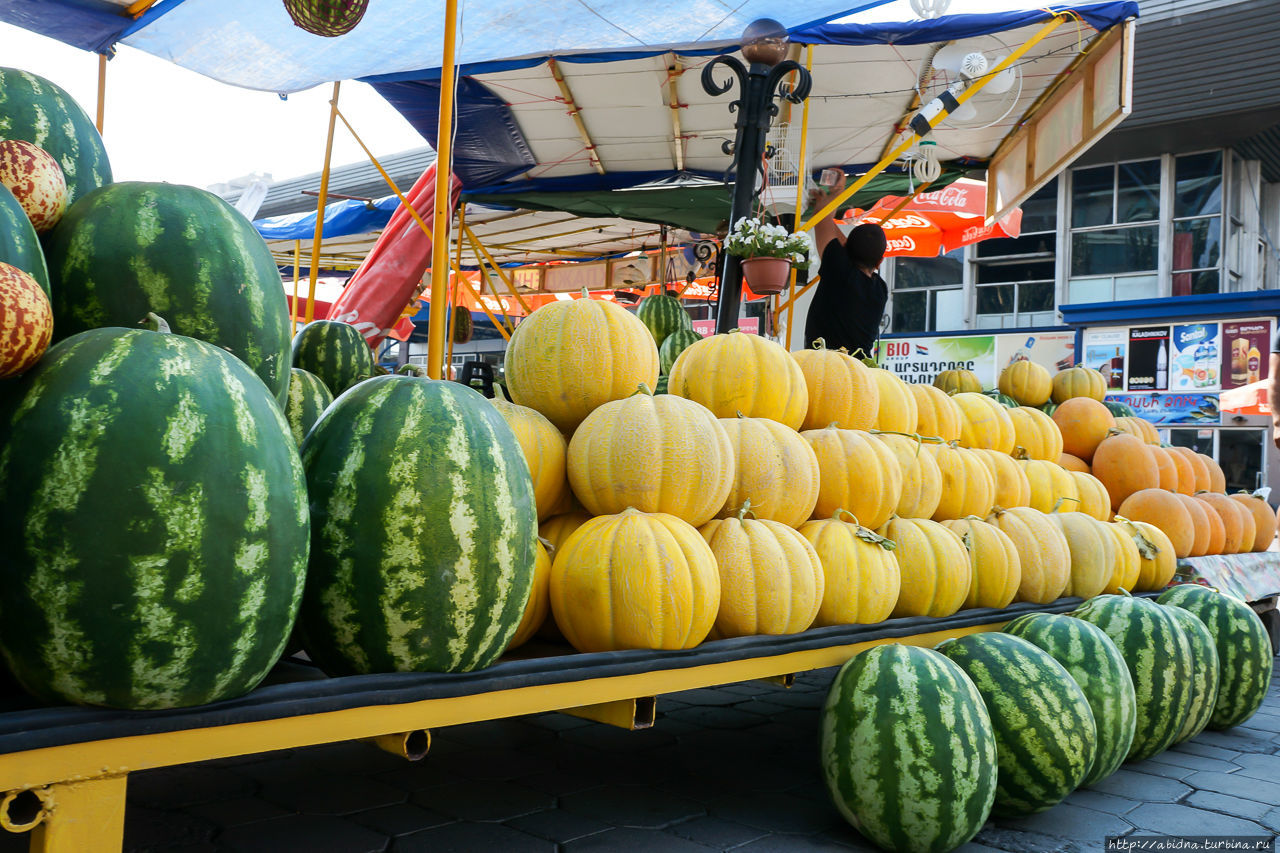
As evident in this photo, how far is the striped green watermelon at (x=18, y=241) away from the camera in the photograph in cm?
133

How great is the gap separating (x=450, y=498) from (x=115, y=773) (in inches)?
27.0

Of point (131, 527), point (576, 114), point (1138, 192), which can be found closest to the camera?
point (131, 527)

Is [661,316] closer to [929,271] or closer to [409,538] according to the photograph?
[409,538]

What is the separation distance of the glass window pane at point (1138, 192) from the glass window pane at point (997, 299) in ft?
7.73

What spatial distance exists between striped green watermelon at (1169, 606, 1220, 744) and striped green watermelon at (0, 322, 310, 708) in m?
3.24

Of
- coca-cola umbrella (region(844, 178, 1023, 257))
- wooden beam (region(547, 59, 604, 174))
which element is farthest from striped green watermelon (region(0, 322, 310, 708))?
coca-cola umbrella (region(844, 178, 1023, 257))

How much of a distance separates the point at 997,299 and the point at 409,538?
60.9 feet

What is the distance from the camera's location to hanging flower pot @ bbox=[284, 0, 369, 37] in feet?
10.3

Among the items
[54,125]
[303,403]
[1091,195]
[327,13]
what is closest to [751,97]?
[327,13]

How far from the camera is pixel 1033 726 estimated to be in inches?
97.2

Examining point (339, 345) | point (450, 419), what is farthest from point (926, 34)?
point (450, 419)

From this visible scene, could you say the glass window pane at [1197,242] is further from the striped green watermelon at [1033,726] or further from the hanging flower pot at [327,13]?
the hanging flower pot at [327,13]

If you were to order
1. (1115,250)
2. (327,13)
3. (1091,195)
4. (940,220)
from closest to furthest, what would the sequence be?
1. (327,13)
2. (940,220)
3. (1115,250)
4. (1091,195)

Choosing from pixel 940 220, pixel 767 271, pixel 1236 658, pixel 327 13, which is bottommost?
pixel 1236 658
